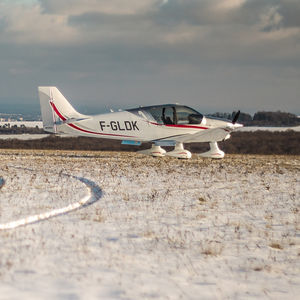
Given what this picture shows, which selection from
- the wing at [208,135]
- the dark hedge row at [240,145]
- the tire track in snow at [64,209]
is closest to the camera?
the tire track in snow at [64,209]

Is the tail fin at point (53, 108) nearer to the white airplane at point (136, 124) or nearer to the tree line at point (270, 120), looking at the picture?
the white airplane at point (136, 124)

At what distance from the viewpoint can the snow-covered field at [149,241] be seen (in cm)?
458

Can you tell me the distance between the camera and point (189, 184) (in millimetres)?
12148

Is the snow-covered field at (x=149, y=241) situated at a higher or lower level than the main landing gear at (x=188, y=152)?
lower

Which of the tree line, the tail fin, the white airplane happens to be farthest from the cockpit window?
the tree line

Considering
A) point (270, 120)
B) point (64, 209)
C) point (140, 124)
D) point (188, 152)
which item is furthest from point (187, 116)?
point (270, 120)

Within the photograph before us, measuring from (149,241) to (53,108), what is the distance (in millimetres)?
15082

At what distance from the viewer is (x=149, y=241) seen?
6.25 metres

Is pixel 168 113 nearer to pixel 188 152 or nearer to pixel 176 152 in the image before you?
pixel 176 152

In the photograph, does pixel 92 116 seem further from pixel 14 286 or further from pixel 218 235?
pixel 14 286

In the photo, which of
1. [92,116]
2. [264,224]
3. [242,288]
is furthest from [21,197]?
[92,116]

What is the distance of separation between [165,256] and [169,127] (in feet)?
49.6

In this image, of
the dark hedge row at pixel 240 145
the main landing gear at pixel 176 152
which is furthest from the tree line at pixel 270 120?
the main landing gear at pixel 176 152

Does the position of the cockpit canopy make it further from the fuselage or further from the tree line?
the tree line
